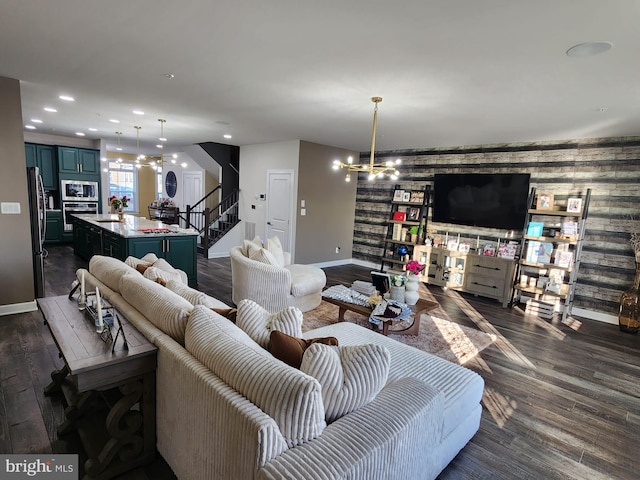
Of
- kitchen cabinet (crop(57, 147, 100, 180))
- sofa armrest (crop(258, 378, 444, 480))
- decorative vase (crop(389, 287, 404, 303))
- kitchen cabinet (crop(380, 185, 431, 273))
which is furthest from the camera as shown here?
kitchen cabinet (crop(57, 147, 100, 180))

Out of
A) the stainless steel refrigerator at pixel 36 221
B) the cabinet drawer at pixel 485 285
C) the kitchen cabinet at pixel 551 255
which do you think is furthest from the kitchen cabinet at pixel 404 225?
the stainless steel refrigerator at pixel 36 221

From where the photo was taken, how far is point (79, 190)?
8.43m

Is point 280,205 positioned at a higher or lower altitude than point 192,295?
higher

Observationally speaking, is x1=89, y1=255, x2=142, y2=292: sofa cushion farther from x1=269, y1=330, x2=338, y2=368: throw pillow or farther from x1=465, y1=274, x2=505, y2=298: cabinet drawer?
x1=465, y1=274, x2=505, y2=298: cabinet drawer

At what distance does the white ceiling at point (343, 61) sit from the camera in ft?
6.80

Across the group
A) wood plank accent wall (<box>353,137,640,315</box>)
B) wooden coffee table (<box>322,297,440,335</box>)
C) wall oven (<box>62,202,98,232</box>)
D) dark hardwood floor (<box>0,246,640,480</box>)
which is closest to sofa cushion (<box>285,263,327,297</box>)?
wooden coffee table (<box>322,297,440,335</box>)

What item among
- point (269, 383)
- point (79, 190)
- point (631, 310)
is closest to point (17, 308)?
point (269, 383)

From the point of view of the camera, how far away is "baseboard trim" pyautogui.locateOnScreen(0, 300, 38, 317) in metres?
3.92

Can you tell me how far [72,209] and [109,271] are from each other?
727 centimetres

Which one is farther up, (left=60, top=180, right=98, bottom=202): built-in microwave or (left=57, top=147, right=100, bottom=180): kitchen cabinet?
(left=57, top=147, right=100, bottom=180): kitchen cabinet

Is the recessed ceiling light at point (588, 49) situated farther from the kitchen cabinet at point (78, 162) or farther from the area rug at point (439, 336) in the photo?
the kitchen cabinet at point (78, 162)

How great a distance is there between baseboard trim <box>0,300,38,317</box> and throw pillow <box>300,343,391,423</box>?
14.0ft

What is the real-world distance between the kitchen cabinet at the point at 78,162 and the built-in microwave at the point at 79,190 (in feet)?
0.50

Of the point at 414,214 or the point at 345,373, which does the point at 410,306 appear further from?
the point at 414,214
